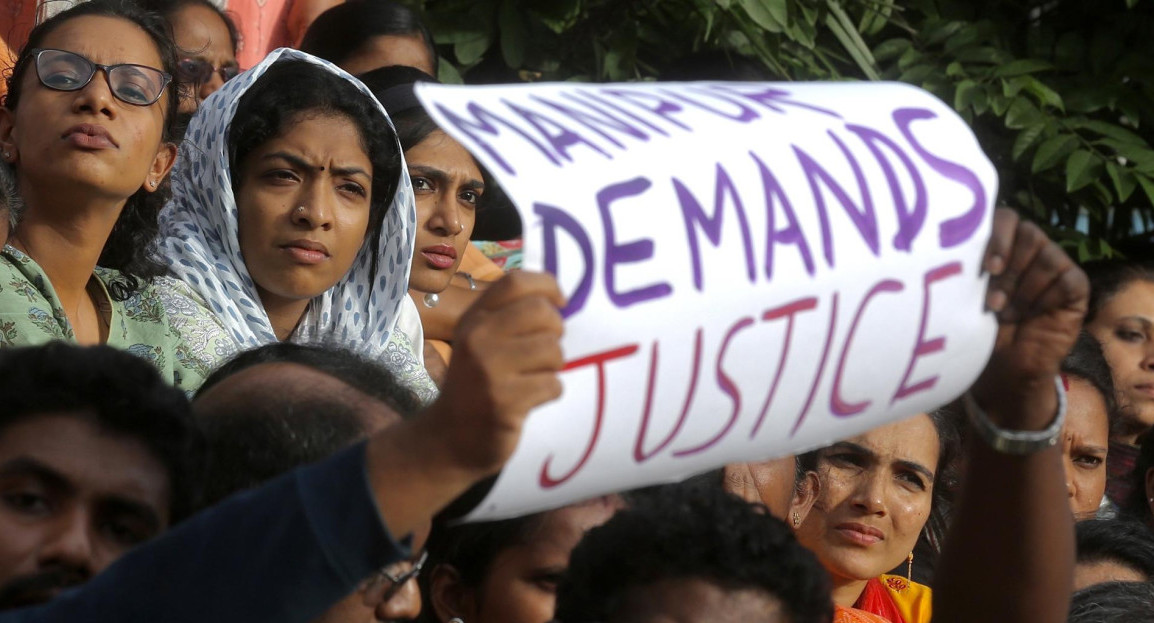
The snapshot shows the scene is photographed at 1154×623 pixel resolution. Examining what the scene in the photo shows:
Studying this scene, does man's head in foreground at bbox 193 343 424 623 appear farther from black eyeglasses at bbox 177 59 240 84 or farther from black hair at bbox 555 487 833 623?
black eyeglasses at bbox 177 59 240 84

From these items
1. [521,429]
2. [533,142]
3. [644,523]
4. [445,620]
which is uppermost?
[533,142]

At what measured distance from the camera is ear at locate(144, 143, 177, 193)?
10.9 ft

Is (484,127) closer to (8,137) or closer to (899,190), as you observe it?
(899,190)

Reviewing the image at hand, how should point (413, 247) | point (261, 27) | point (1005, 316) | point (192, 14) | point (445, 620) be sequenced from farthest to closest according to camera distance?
point (261, 27) < point (192, 14) < point (413, 247) < point (445, 620) < point (1005, 316)

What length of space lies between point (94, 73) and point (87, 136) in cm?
16

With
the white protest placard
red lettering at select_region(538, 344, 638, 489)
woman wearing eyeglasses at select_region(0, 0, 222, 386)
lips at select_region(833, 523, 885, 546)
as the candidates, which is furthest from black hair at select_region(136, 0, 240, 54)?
red lettering at select_region(538, 344, 638, 489)

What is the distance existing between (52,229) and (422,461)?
1913 mm

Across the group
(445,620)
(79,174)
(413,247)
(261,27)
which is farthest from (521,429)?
(261,27)

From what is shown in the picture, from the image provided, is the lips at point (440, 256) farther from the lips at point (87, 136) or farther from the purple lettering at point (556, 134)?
the purple lettering at point (556, 134)

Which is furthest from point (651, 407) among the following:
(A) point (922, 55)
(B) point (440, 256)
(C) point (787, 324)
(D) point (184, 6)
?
(A) point (922, 55)

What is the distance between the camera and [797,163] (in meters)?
1.64

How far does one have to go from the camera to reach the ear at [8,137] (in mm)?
3072

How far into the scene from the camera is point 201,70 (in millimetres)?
4082

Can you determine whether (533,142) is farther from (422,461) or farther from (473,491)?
(473,491)
